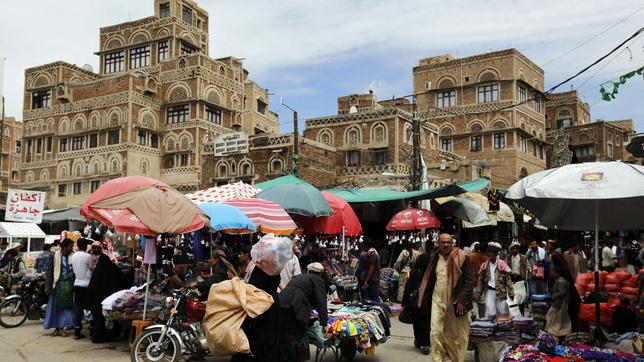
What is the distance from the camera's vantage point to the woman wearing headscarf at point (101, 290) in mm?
8633

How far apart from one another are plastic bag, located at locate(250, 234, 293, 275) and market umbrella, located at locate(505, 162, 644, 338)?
3.00m

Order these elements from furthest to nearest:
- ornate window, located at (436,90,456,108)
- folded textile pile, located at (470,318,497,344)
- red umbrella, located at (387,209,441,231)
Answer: ornate window, located at (436,90,456,108), red umbrella, located at (387,209,441,231), folded textile pile, located at (470,318,497,344)

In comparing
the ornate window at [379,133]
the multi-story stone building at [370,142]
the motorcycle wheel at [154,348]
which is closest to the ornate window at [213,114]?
the multi-story stone building at [370,142]

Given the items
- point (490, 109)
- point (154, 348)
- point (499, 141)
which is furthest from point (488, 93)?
point (154, 348)

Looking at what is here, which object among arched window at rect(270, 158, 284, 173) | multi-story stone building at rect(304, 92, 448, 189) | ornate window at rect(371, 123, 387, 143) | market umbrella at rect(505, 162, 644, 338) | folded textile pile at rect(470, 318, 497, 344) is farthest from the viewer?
arched window at rect(270, 158, 284, 173)

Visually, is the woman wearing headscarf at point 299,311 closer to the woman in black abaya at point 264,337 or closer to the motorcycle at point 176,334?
the woman in black abaya at point 264,337

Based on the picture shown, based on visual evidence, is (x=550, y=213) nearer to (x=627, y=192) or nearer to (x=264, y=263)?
(x=627, y=192)

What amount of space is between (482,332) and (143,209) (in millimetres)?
4588

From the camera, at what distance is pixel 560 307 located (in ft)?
24.6

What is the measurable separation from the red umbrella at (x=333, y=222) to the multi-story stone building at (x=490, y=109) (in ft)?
85.6

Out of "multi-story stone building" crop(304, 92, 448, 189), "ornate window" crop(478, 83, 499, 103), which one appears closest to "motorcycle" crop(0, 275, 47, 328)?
"multi-story stone building" crop(304, 92, 448, 189)

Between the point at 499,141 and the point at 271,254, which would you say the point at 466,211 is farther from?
the point at 499,141

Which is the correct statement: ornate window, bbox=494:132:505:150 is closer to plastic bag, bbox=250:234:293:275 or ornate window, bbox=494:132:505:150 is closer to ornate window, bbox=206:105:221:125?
ornate window, bbox=206:105:221:125

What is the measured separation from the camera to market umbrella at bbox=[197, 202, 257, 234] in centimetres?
935
